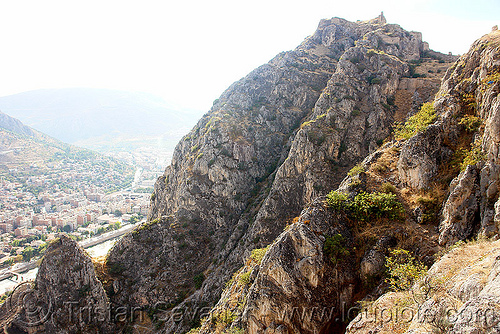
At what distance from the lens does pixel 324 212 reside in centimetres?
1656

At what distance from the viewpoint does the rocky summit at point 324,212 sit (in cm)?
1192

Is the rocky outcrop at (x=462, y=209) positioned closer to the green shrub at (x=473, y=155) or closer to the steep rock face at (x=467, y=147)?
the steep rock face at (x=467, y=147)

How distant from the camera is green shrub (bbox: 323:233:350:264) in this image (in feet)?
48.8

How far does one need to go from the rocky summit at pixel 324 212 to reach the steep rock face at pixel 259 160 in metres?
0.22

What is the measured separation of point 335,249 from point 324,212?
2.40 m

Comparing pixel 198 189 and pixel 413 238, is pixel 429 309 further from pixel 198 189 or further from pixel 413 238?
pixel 198 189

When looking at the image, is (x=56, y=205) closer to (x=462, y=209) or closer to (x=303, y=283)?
(x=303, y=283)

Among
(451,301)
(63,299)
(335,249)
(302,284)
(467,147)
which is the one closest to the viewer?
(451,301)

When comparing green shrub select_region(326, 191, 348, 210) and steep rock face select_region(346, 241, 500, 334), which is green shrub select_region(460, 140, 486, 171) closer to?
steep rock face select_region(346, 241, 500, 334)

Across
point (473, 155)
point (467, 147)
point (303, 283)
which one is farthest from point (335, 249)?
point (467, 147)

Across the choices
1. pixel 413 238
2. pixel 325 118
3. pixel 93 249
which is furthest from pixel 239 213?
pixel 93 249

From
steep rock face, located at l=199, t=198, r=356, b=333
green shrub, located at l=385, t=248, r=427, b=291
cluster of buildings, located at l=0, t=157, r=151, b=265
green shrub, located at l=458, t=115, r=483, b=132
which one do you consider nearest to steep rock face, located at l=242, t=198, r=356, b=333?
steep rock face, located at l=199, t=198, r=356, b=333

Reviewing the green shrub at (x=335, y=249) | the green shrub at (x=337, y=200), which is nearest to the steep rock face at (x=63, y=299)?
the green shrub at (x=335, y=249)

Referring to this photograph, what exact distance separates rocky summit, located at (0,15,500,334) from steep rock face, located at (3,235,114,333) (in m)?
0.18
